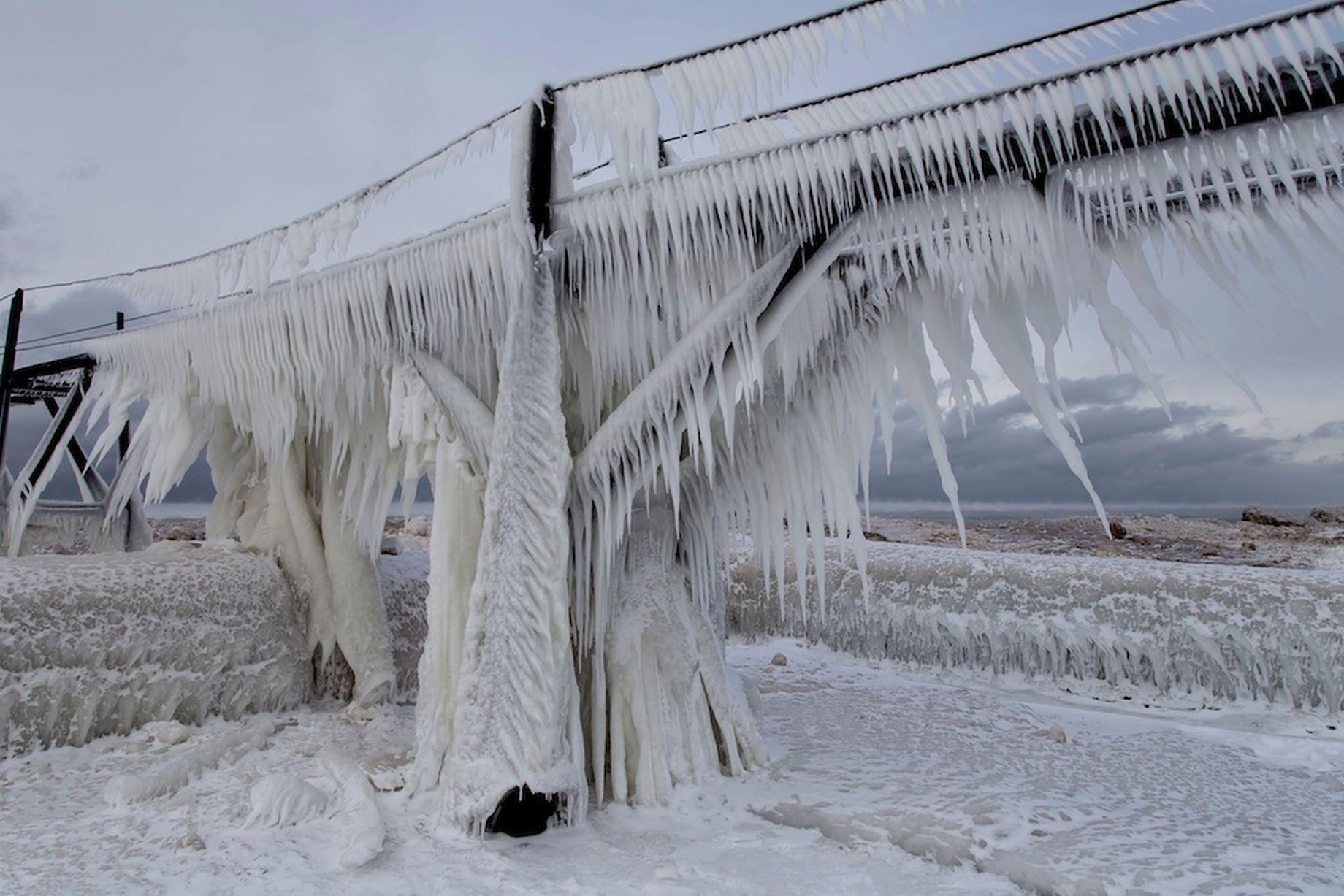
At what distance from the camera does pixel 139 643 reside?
381 cm

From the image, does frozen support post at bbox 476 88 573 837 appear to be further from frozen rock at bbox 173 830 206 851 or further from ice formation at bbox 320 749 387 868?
frozen rock at bbox 173 830 206 851

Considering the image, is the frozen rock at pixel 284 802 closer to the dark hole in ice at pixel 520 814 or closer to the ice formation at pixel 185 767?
the ice formation at pixel 185 767

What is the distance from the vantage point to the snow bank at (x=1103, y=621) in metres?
4.94

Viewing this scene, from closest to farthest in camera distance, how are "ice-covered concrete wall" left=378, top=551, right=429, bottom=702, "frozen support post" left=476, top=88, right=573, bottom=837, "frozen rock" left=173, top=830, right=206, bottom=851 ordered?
"frozen rock" left=173, top=830, right=206, bottom=851 → "frozen support post" left=476, top=88, right=573, bottom=837 → "ice-covered concrete wall" left=378, top=551, right=429, bottom=702

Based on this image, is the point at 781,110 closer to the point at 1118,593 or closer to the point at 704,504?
Result: the point at 704,504

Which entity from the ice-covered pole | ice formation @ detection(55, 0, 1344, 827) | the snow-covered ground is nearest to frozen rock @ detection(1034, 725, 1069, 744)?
the snow-covered ground

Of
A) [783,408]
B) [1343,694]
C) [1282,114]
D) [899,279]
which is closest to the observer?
[1282,114]

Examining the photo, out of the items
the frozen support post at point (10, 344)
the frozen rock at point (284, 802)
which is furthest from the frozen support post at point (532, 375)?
the frozen support post at point (10, 344)

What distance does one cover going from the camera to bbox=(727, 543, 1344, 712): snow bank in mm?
4941

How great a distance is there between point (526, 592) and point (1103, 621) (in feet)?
15.4

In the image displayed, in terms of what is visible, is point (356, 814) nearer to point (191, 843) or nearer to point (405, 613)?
point (191, 843)

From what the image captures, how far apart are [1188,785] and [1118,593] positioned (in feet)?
8.89

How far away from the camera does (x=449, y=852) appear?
2.39 metres

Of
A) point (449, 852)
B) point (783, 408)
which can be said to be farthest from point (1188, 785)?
point (449, 852)
